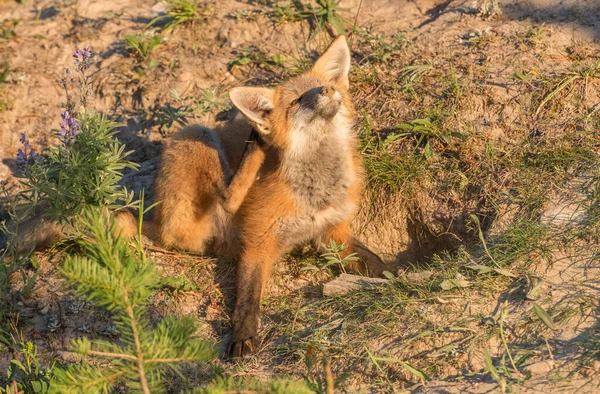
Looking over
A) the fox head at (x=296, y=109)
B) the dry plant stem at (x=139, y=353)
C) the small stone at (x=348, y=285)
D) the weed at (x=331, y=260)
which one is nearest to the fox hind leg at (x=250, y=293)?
the weed at (x=331, y=260)

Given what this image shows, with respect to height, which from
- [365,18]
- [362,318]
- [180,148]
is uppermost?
[365,18]

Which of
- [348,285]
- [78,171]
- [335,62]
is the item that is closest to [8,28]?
[78,171]

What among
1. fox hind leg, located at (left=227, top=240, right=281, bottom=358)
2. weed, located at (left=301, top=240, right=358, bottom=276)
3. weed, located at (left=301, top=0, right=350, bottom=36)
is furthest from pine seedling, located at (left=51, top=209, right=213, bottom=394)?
weed, located at (left=301, top=0, right=350, bottom=36)

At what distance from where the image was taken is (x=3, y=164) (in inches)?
243

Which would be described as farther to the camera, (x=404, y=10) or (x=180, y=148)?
(x=404, y=10)

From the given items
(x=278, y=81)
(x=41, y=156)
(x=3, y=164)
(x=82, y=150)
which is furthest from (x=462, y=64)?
(x=3, y=164)

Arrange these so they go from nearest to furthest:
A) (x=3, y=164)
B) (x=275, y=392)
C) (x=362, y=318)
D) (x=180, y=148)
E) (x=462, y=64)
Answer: (x=275, y=392) < (x=362, y=318) < (x=180, y=148) < (x=462, y=64) < (x=3, y=164)

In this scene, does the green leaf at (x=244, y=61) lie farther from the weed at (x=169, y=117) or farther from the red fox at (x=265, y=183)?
the red fox at (x=265, y=183)

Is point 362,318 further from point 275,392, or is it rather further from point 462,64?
point 462,64

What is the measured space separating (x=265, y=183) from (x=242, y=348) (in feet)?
3.99

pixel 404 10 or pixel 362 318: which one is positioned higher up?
pixel 404 10

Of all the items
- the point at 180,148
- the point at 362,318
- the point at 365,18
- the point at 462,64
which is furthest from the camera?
the point at 365,18

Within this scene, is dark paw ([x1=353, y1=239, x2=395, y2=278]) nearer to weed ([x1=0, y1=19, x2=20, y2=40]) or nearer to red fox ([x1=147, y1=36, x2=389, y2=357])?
red fox ([x1=147, y1=36, x2=389, y2=357])

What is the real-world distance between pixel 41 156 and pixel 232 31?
2.27 m
